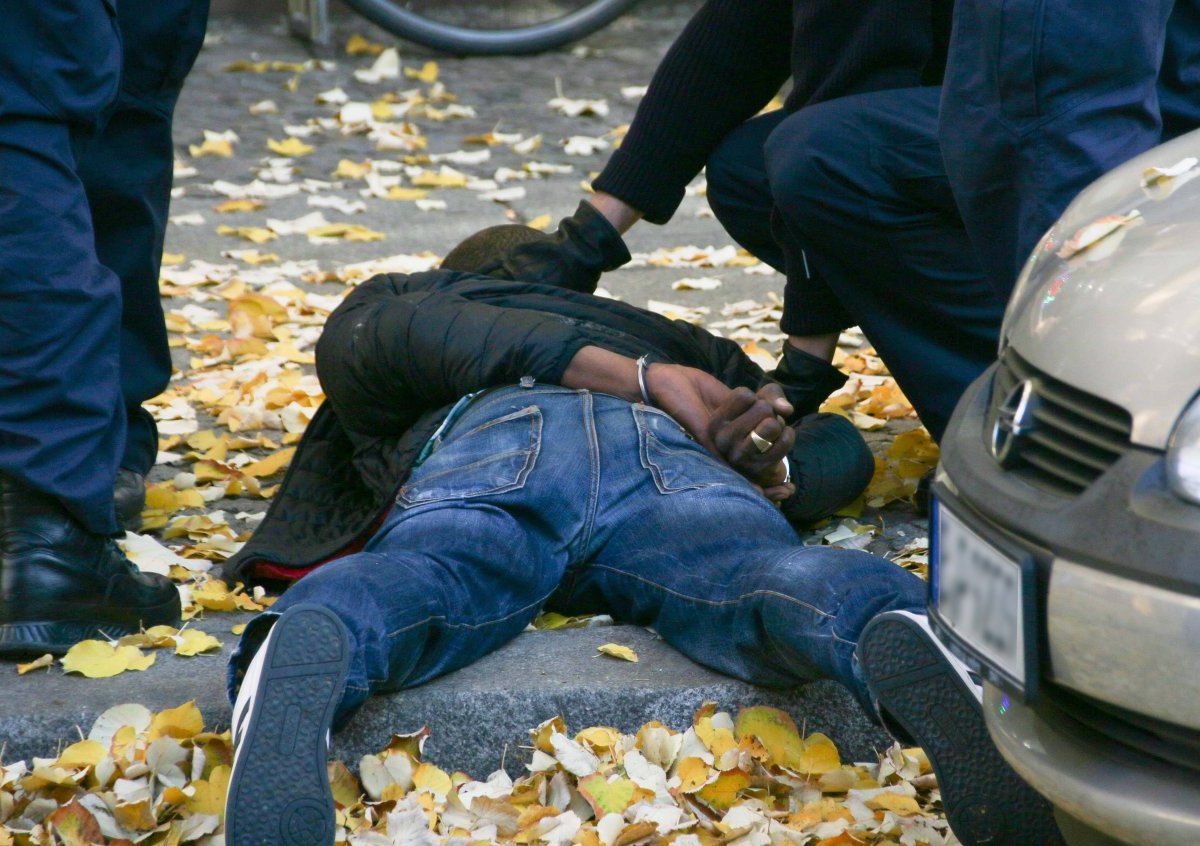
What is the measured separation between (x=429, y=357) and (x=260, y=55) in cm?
565

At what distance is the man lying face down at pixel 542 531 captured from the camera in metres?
1.74

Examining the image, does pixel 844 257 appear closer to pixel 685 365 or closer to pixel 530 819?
pixel 685 365

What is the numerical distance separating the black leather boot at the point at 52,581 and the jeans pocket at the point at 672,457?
0.83 m

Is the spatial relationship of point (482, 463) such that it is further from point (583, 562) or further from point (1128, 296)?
point (1128, 296)

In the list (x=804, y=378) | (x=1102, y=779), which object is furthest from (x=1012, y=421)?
(x=804, y=378)

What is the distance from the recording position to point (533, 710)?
209 cm

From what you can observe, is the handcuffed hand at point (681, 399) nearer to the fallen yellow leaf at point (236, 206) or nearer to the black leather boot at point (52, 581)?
the black leather boot at point (52, 581)

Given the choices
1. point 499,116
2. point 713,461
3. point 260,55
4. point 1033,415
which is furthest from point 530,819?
point 260,55

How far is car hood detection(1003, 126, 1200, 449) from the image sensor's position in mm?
1234

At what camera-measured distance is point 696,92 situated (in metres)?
3.39

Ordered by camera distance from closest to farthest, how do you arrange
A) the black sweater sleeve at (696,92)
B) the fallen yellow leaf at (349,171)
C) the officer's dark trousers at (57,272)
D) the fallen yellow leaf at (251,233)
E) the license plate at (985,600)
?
the license plate at (985,600) → the officer's dark trousers at (57,272) → the black sweater sleeve at (696,92) → the fallen yellow leaf at (251,233) → the fallen yellow leaf at (349,171)

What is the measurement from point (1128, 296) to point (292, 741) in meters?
1.02

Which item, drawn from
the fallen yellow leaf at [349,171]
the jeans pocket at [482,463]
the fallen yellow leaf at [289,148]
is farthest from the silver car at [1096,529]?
the fallen yellow leaf at [289,148]

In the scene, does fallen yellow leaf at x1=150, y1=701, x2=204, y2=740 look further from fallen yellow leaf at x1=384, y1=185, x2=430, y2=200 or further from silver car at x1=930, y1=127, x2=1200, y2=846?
fallen yellow leaf at x1=384, y1=185, x2=430, y2=200
